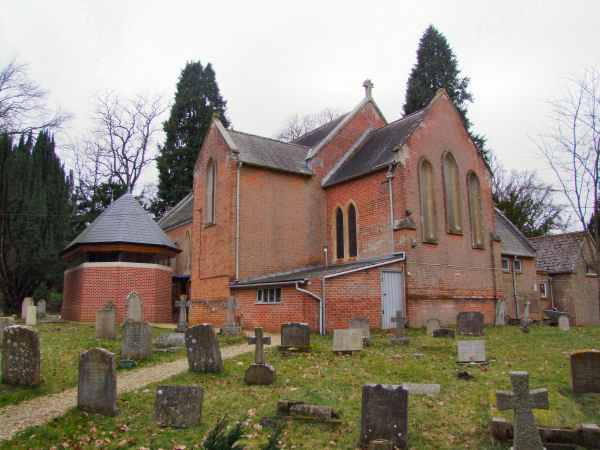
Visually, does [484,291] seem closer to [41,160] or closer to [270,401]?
[270,401]

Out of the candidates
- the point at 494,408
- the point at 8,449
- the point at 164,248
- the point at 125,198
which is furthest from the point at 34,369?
the point at 125,198

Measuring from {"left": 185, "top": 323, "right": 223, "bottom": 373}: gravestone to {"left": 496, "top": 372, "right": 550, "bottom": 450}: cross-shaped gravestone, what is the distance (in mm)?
6660

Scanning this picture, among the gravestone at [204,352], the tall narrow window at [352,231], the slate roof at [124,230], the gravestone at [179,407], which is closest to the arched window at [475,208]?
the tall narrow window at [352,231]

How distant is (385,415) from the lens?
7.11 m

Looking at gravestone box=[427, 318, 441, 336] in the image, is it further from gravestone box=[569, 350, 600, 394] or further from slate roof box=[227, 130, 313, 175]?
slate roof box=[227, 130, 313, 175]

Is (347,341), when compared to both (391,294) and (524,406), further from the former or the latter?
(391,294)

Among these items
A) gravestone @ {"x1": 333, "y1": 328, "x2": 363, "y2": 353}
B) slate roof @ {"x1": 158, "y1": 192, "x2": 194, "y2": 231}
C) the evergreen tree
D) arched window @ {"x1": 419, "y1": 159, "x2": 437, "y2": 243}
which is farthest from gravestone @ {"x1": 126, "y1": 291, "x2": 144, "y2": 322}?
the evergreen tree

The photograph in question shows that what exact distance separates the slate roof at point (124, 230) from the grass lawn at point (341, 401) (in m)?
15.6

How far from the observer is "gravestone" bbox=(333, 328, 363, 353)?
13.5 m

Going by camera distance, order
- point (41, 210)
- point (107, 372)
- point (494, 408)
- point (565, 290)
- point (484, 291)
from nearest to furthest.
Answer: point (494, 408), point (107, 372), point (484, 291), point (41, 210), point (565, 290)

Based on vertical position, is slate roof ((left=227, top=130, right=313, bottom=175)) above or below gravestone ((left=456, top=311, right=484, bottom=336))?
above

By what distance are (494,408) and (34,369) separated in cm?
896

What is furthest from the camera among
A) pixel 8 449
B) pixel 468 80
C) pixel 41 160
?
pixel 468 80

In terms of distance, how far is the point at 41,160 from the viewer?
103 feet
